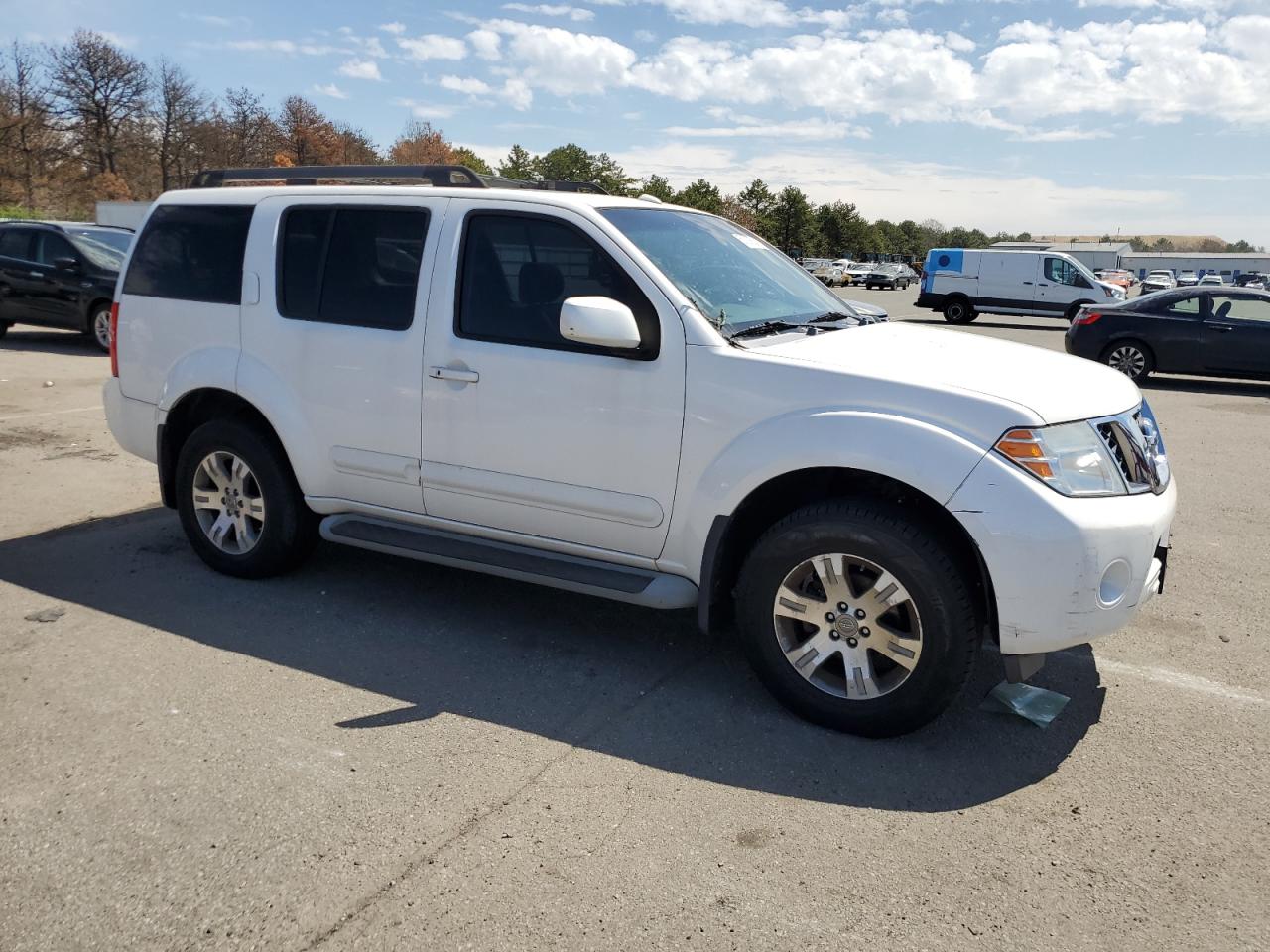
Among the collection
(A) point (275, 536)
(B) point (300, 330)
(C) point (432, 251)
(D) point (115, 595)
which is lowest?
(D) point (115, 595)

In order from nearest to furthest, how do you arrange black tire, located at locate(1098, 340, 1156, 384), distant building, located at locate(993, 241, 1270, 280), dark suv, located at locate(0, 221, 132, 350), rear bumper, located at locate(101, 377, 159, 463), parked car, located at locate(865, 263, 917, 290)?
rear bumper, located at locate(101, 377, 159, 463)
dark suv, located at locate(0, 221, 132, 350)
black tire, located at locate(1098, 340, 1156, 384)
parked car, located at locate(865, 263, 917, 290)
distant building, located at locate(993, 241, 1270, 280)

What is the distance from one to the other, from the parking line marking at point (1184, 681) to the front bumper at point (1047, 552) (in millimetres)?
1008

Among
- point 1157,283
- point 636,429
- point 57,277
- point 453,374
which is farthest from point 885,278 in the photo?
point 636,429

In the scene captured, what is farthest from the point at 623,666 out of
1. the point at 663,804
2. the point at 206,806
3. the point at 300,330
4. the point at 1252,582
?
the point at 1252,582

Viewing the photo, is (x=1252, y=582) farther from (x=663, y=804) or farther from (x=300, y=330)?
(x=300, y=330)

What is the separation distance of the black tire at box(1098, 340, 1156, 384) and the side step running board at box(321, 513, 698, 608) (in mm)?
12859

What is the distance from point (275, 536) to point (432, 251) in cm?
164

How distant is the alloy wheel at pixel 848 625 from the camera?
3.49 metres

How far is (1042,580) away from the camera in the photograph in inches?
127

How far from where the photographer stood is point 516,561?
4219 mm

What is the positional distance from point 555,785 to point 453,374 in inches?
71.9

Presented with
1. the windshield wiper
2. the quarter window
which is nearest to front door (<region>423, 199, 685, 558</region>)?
the windshield wiper

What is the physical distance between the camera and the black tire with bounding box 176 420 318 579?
4891mm

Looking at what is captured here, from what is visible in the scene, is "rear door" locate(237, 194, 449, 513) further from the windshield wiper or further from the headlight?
the headlight
